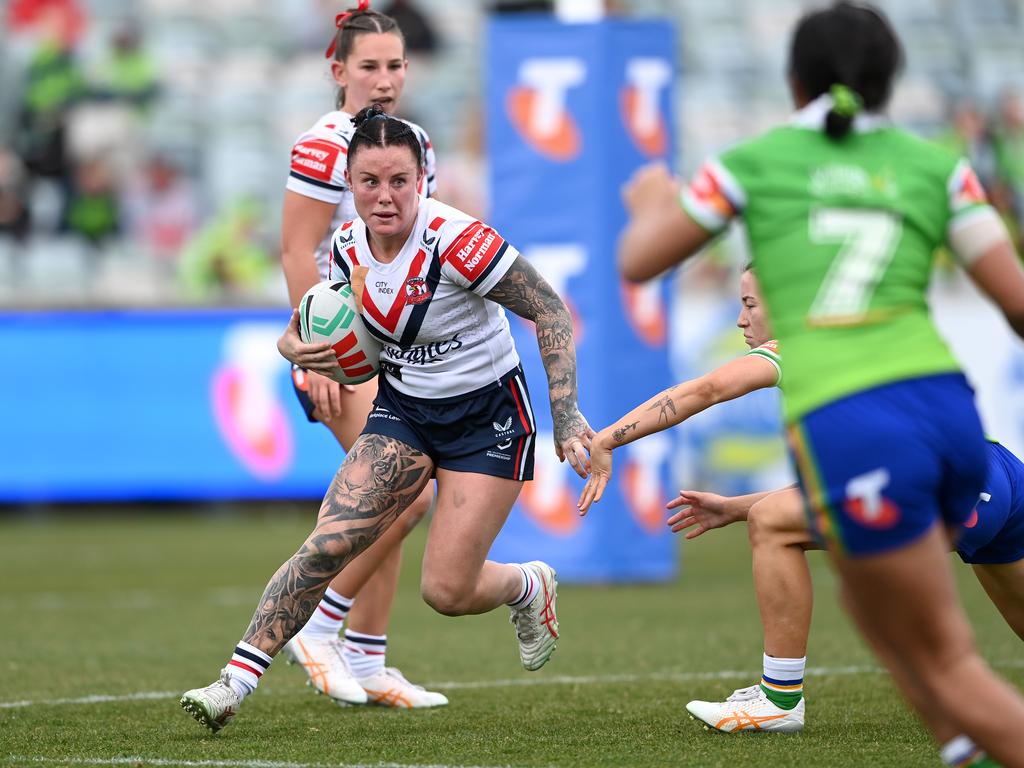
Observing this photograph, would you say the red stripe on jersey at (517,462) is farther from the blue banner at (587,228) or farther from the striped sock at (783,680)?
the blue banner at (587,228)

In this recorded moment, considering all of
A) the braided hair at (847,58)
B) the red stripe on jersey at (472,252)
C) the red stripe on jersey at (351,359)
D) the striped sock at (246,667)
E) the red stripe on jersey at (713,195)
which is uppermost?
the braided hair at (847,58)

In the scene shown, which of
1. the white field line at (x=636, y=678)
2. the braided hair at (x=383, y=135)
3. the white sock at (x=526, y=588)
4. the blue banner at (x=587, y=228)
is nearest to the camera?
the braided hair at (x=383, y=135)

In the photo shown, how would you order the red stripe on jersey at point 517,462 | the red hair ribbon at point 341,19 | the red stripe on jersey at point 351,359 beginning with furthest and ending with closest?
1. the red hair ribbon at point 341,19
2. the red stripe on jersey at point 517,462
3. the red stripe on jersey at point 351,359

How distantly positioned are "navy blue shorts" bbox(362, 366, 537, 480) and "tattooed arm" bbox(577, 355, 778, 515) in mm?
585

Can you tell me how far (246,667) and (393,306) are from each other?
1242 mm

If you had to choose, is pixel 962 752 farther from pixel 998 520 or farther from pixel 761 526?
pixel 761 526

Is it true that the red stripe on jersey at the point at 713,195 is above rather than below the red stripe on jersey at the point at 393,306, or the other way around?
above

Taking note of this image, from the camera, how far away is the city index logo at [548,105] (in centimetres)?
1138

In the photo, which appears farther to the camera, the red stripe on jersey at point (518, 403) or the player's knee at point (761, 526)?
the red stripe on jersey at point (518, 403)

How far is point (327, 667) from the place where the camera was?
6.25 m

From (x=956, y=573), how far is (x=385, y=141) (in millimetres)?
7733

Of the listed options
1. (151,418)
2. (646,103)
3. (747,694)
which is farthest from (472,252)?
(151,418)

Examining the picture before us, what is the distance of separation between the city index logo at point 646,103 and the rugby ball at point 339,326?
6.18 m

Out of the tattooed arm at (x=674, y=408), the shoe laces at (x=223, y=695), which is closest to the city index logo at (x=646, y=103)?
the tattooed arm at (x=674, y=408)
